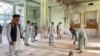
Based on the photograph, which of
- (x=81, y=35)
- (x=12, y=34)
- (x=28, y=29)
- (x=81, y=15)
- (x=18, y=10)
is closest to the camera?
(x=12, y=34)

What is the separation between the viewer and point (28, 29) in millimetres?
11867

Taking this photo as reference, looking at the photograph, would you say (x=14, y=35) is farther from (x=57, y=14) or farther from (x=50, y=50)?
(x=57, y=14)

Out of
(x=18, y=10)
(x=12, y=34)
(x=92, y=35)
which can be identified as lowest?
(x=92, y=35)

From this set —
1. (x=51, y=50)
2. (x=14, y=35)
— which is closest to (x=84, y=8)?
(x=51, y=50)

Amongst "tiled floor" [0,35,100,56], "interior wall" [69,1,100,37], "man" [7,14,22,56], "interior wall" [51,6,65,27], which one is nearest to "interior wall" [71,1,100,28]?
"interior wall" [69,1,100,37]

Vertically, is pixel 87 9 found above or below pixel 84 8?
below

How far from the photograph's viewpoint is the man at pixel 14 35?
16.2ft

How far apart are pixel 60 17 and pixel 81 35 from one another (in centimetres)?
1736

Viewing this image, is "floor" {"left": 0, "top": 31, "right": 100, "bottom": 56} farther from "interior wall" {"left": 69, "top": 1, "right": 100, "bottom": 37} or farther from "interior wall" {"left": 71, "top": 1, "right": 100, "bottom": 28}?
"interior wall" {"left": 71, "top": 1, "right": 100, "bottom": 28}

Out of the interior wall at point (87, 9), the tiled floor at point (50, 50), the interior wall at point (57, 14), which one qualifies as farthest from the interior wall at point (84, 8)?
the tiled floor at point (50, 50)

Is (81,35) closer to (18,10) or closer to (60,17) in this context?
(60,17)

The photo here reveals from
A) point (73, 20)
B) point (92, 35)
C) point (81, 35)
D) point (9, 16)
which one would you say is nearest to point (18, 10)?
point (9, 16)

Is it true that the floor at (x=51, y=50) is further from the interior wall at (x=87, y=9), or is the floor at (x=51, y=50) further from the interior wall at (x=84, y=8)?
the interior wall at (x=84, y=8)

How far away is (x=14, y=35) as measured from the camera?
5004mm
